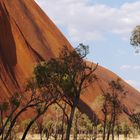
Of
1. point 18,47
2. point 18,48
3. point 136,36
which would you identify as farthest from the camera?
point 18,47

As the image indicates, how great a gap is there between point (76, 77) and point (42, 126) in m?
71.2

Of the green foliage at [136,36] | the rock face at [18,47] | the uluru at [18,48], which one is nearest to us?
the green foliage at [136,36]

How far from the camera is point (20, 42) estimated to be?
554ft

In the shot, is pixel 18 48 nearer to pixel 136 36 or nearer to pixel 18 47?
pixel 18 47

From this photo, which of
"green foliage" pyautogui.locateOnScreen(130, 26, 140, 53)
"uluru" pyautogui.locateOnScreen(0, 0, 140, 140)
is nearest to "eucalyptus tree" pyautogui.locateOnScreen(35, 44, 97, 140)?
"green foliage" pyautogui.locateOnScreen(130, 26, 140, 53)

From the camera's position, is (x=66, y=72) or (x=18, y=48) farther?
(x=18, y=48)

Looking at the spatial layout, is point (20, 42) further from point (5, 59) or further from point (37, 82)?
point (37, 82)

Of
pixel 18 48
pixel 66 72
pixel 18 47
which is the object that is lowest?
pixel 66 72

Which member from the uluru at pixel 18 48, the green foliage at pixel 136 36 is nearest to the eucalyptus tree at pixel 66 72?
the green foliage at pixel 136 36

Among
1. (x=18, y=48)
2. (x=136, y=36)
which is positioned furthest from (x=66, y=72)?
(x=18, y=48)

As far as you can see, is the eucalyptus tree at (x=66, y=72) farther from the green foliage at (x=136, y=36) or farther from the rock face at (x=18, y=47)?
the rock face at (x=18, y=47)

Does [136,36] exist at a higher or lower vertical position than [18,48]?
lower

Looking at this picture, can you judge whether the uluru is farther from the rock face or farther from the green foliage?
the green foliage

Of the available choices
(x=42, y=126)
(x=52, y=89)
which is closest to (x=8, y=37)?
(x=42, y=126)
